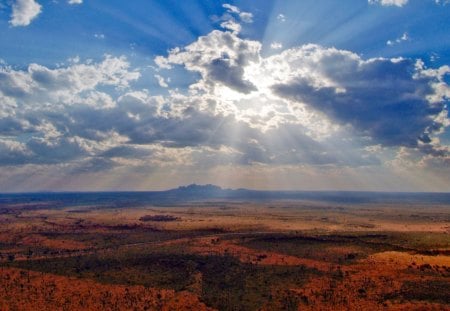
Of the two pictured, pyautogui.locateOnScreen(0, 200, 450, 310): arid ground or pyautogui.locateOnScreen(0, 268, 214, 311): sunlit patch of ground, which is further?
pyautogui.locateOnScreen(0, 200, 450, 310): arid ground

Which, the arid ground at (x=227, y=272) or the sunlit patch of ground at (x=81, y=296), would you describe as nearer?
the sunlit patch of ground at (x=81, y=296)

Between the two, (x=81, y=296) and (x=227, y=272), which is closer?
(x=81, y=296)

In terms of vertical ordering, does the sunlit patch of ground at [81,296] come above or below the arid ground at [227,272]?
below

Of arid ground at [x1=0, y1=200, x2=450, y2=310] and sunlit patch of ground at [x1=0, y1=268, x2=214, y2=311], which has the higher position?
arid ground at [x1=0, y1=200, x2=450, y2=310]

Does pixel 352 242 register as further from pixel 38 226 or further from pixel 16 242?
pixel 38 226

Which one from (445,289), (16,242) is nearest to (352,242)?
(445,289)

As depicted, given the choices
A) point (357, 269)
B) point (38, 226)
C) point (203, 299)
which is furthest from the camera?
point (38, 226)

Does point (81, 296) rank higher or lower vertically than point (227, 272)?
lower

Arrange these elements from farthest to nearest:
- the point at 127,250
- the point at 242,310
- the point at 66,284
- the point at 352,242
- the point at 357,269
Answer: the point at 352,242
the point at 127,250
the point at 357,269
the point at 66,284
the point at 242,310

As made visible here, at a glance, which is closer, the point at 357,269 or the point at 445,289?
the point at 445,289
